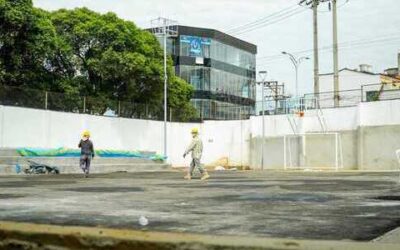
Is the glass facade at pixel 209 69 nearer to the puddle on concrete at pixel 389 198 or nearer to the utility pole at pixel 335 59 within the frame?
the utility pole at pixel 335 59

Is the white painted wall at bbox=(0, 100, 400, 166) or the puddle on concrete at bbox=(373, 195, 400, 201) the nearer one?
the puddle on concrete at bbox=(373, 195, 400, 201)

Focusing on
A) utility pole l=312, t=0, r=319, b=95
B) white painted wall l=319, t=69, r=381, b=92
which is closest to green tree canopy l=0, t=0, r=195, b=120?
utility pole l=312, t=0, r=319, b=95

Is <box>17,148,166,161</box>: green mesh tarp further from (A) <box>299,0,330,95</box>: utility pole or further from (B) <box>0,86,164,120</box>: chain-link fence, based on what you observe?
(A) <box>299,0,330,95</box>: utility pole

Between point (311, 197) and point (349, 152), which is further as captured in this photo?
point (349, 152)

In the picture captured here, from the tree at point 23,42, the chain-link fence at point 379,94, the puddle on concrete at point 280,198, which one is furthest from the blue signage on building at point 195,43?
the puddle on concrete at point 280,198

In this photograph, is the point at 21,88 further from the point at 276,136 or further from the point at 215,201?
the point at 215,201

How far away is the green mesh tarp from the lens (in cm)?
3153

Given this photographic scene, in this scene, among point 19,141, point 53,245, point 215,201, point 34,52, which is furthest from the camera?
point 34,52

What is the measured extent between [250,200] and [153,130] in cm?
3273

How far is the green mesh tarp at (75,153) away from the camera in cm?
3153

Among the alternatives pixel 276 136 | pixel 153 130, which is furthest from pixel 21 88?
pixel 276 136

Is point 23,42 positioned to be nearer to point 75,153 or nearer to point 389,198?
point 75,153

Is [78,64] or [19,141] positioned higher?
[78,64]

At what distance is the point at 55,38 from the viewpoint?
3753cm
